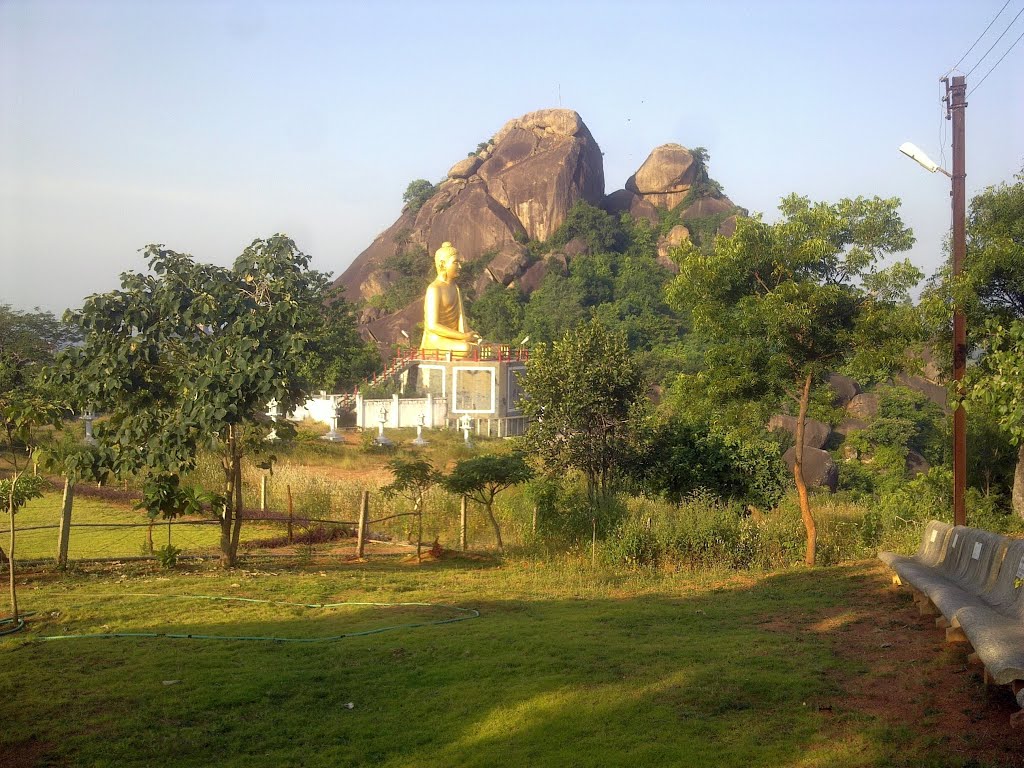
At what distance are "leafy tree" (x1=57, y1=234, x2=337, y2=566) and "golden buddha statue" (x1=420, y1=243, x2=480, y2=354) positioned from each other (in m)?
26.9

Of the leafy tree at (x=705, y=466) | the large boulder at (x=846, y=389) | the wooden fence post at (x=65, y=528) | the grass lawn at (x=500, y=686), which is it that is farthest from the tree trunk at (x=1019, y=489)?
A: the large boulder at (x=846, y=389)

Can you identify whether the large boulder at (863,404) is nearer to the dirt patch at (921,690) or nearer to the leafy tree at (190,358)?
the leafy tree at (190,358)

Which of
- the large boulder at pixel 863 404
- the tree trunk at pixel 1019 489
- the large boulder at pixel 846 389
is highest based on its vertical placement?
the large boulder at pixel 846 389

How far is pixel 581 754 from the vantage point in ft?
16.5

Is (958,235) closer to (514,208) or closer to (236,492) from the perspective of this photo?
(236,492)

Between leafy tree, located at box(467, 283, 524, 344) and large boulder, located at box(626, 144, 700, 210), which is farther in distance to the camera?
large boulder, located at box(626, 144, 700, 210)

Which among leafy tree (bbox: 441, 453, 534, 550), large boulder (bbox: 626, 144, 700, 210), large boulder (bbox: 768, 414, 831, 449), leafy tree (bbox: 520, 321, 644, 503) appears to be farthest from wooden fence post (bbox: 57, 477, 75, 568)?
large boulder (bbox: 626, 144, 700, 210)

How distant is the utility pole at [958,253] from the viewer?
11273 millimetres

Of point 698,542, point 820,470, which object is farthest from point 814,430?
point 698,542

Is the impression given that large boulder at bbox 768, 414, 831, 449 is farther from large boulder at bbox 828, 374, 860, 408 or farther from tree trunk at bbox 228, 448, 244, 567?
tree trunk at bbox 228, 448, 244, 567

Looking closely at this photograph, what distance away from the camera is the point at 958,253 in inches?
458

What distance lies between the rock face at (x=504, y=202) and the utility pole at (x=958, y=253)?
154 feet

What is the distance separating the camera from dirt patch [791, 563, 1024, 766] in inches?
189

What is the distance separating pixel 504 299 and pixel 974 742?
2003 inches
